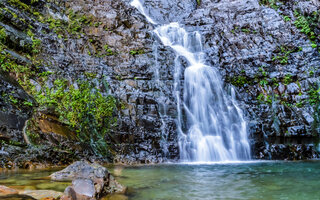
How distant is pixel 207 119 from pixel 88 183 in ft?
24.8

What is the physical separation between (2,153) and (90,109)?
335 cm

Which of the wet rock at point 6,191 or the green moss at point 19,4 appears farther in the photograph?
the green moss at point 19,4

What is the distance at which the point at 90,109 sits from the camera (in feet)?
29.5

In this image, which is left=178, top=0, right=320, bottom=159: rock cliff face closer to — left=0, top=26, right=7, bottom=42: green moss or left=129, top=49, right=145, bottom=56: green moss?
left=129, top=49, right=145, bottom=56: green moss

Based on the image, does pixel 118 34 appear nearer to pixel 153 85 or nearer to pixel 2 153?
pixel 153 85

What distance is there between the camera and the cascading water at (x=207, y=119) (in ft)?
30.6

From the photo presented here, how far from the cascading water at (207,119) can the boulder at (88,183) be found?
520cm

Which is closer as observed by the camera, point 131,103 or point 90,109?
point 90,109

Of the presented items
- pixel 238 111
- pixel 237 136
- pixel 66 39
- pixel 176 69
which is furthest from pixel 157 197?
pixel 66 39

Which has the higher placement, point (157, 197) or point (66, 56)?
point (66, 56)

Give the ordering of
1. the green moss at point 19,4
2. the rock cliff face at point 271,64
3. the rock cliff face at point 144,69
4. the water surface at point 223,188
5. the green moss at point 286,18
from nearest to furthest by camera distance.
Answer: the water surface at point 223,188 < the rock cliff face at point 144,69 < the rock cliff face at point 271,64 < the green moss at point 19,4 < the green moss at point 286,18

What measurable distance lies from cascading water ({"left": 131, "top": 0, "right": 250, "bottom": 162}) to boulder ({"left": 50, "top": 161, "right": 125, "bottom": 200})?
17.1 ft

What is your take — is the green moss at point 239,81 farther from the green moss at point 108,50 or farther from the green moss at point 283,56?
the green moss at point 108,50

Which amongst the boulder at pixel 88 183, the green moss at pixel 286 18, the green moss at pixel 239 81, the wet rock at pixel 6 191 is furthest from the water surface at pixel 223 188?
the green moss at pixel 286 18
